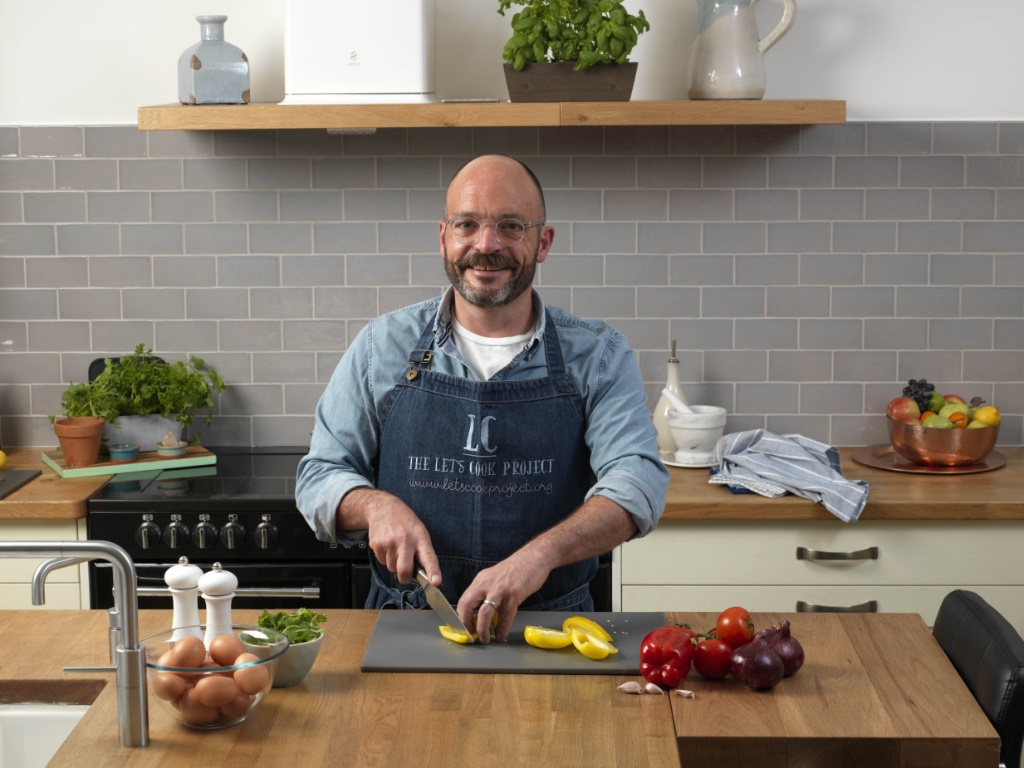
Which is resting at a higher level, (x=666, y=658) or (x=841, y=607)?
(x=666, y=658)

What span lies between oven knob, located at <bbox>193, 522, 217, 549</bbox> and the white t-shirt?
39.3 inches

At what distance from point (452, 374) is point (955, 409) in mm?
1652

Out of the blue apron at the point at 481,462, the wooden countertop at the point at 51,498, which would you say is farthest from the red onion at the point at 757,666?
the wooden countertop at the point at 51,498

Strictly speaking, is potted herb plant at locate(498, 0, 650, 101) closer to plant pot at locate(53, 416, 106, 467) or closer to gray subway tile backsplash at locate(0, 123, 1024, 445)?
gray subway tile backsplash at locate(0, 123, 1024, 445)

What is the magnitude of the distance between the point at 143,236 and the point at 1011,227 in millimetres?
2623

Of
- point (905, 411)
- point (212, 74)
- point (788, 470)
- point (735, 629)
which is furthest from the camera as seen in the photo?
point (905, 411)

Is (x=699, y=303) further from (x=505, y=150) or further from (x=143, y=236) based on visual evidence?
(x=143, y=236)

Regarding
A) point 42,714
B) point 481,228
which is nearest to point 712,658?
point 481,228

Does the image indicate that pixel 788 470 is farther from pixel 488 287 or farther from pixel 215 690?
pixel 215 690

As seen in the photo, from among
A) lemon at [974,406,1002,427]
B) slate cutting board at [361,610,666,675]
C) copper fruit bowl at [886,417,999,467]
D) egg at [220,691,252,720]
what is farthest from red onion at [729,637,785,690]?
lemon at [974,406,1002,427]

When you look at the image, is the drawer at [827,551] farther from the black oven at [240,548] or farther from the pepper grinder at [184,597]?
the pepper grinder at [184,597]

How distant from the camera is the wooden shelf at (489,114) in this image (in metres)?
3.20

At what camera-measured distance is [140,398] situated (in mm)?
3510

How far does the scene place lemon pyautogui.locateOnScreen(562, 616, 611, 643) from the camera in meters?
2.04
